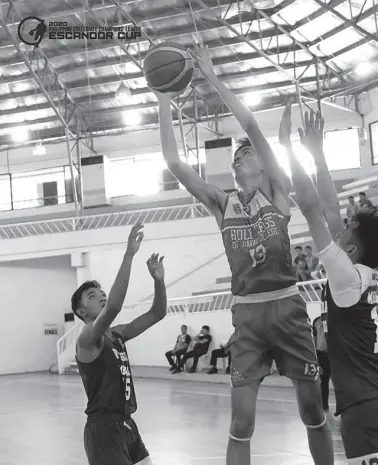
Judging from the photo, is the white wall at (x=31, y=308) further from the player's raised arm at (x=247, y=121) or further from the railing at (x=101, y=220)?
the player's raised arm at (x=247, y=121)

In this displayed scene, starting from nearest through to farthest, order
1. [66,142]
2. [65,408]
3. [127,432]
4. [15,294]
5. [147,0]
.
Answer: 1. [127,432]
2. [65,408]
3. [147,0]
4. [15,294]
5. [66,142]

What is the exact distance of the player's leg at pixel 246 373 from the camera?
4133mm

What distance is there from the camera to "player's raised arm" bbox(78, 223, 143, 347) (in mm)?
3877

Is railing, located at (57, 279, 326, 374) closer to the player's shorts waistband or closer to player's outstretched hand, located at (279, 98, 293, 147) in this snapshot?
the player's shorts waistband

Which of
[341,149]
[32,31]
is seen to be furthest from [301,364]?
[341,149]

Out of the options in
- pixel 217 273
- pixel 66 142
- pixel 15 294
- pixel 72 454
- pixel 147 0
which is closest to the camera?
pixel 72 454

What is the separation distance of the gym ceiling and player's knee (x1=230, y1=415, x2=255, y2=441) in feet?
57.2

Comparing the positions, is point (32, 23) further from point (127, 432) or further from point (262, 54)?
point (127, 432)

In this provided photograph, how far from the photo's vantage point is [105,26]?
22203 mm

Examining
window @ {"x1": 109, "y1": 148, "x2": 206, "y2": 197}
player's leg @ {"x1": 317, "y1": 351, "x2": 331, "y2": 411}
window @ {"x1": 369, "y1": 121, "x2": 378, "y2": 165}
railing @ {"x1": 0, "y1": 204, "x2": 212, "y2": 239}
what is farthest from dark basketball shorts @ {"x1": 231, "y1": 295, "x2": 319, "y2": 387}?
window @ {"x1": 109, "y1": 148, "x2": 206, "y2": 197}

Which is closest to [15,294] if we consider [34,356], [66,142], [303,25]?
[34,356]

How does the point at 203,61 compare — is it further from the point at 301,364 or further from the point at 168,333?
the point at 168,333

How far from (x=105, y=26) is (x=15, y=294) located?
913 cm

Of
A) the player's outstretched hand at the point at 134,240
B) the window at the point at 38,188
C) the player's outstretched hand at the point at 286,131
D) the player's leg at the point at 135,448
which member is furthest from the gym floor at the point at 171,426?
the window at the point at 38,188
